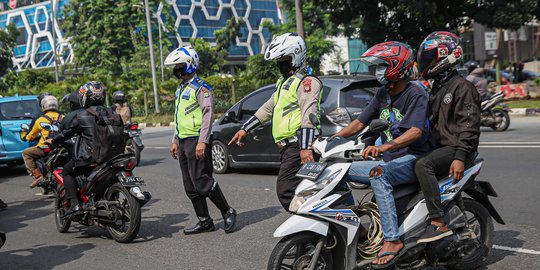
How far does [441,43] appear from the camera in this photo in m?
4.57

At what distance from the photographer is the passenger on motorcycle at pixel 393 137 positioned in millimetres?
4344

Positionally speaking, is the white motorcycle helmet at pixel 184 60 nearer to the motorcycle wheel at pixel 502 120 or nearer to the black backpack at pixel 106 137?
the black backpack at pixel 106 137

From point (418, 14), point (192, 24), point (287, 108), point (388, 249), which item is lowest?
point (388, 249)

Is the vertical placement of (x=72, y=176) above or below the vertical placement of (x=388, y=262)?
above

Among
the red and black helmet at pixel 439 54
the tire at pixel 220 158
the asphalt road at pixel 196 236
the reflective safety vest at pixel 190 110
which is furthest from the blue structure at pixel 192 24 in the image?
the red and black helmet at pixel 439 54

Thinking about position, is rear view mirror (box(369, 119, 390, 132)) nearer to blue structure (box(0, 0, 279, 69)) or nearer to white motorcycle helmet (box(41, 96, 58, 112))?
white motorcycle helmet (box(41, 96, 58, 112))

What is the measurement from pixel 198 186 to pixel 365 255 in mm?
2695

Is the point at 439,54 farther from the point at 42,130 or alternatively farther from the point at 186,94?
the point at 42,130

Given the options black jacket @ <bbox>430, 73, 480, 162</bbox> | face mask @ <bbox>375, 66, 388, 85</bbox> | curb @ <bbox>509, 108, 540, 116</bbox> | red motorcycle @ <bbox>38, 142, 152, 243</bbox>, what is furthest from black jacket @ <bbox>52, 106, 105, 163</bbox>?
curb @ <bbox>509, 108, 540, 116</bbox>

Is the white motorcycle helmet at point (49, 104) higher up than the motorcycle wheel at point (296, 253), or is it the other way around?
the white motorcycle helmet at point (49, 104)

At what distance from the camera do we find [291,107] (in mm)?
5578

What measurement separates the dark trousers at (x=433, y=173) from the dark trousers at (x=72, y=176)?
12.8ft

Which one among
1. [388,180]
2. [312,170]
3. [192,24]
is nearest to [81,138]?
[312,170]

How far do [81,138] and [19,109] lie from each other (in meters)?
7.41
